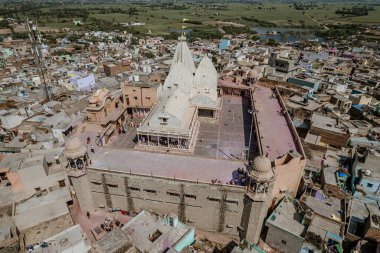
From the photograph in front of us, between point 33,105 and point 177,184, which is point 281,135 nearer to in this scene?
point 177,184

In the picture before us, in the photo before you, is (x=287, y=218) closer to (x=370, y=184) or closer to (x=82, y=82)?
(x=370, y=184)

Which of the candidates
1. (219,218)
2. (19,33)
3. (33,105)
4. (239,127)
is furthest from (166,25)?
(219,218)

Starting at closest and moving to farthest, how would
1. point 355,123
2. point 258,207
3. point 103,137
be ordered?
point 258,207 < point 103,137 < point 355,123

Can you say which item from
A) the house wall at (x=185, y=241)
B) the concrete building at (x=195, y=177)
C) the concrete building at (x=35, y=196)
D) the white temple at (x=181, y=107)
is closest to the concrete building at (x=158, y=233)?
the house wall at (x=185, y=241)

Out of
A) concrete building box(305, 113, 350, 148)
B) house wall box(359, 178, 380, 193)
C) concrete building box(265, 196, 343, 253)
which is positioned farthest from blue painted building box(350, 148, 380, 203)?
concrete building box(265, 196, 343, 253)

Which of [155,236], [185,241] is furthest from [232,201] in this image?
[155,236]

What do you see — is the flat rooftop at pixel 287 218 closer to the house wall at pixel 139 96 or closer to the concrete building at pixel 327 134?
the concrete building at pixel 327 134
